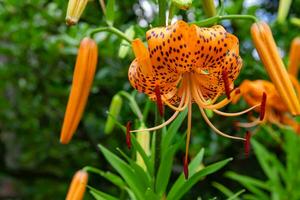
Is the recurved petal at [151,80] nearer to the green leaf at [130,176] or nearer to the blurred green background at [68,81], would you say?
the green leaf at [130,176]

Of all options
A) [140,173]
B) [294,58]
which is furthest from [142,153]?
[294,58]

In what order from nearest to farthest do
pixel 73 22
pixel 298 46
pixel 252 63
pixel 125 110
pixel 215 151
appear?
1. pixel 73 22
2. pixel 298 46
3. pixel 252 63
4. pixel 125 110
5. pixel 215 151

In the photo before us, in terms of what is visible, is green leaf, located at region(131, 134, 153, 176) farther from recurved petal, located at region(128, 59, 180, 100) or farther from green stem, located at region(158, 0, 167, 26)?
green stem, located at region(158, 0, 167, 26)

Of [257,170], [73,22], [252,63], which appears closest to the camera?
[73,22]

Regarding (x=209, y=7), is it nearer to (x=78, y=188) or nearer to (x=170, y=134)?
(x=170, y=134)

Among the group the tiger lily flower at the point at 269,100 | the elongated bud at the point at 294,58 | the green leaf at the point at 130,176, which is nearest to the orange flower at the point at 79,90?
the green leaf at the point at 130,176

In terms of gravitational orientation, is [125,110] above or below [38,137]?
above

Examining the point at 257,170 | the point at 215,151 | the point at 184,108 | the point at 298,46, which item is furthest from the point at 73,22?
the point at 257,170

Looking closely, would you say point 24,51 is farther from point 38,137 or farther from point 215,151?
point 215,151
